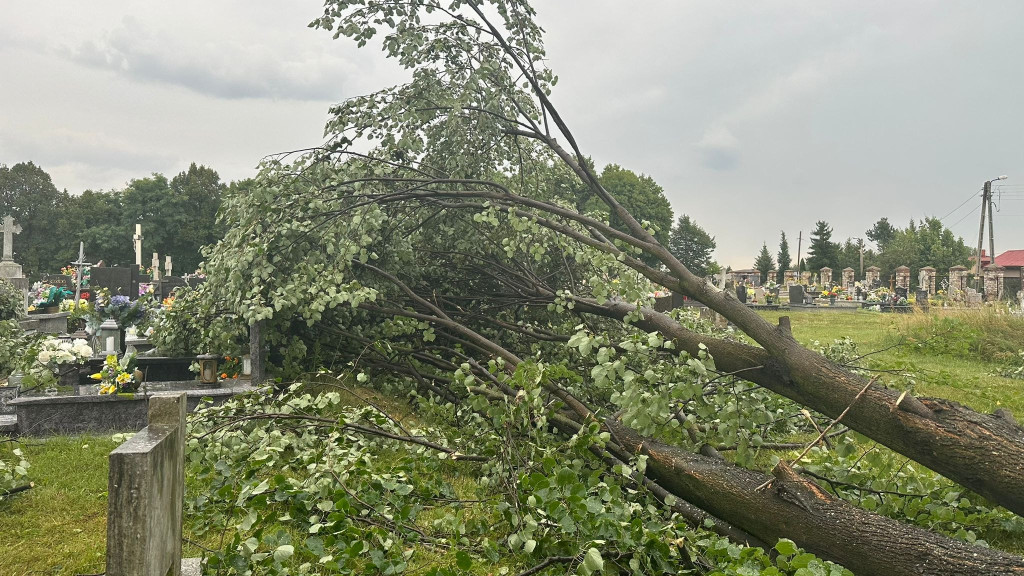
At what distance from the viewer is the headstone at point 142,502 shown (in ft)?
5.95

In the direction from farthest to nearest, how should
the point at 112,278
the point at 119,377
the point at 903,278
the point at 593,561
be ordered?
the point at 903,278
the point at 112,278
the point at 119,377
the point at 593,561

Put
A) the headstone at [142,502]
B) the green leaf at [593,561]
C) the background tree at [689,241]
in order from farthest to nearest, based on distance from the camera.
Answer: the background tree at [689,241] → the green leaf at [593,561] → the headstone at [142,502]

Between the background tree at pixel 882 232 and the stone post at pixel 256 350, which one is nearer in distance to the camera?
the stone post at pixel 256 350

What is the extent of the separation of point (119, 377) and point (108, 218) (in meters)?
44.6

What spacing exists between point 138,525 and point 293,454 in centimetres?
274

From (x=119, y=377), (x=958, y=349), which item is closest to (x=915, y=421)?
(x=119, y=377)

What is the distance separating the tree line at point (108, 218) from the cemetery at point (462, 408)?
1429 inches

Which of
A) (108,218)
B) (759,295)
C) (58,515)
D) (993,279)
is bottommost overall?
(58,515)

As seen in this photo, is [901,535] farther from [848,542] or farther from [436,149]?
[436,149]

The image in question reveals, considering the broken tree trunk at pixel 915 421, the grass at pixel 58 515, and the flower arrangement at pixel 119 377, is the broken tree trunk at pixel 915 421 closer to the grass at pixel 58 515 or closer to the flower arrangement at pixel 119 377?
the grass at pixel 58 515

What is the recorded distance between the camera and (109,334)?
801 centimetres

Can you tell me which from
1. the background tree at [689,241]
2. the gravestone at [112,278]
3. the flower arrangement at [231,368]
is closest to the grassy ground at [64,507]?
the flower arrangement at [231,368]

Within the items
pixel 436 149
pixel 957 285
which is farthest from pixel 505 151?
pixel 957 285

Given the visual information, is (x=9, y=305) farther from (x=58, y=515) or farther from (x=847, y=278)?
(x=847, y=278)
